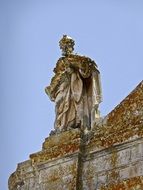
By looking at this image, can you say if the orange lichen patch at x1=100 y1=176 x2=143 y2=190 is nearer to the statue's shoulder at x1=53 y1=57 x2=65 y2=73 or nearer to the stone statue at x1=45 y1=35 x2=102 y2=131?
the stone statue at x1=45 y1=35 x2=102 y2=131

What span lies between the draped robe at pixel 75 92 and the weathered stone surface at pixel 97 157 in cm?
31

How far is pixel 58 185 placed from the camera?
9.41 metres

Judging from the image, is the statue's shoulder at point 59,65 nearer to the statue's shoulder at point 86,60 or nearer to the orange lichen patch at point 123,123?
the statue's shoulder at point 86,60

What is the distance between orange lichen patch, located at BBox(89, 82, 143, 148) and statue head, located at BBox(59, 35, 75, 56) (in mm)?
1724

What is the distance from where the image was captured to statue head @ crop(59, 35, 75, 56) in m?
10.8

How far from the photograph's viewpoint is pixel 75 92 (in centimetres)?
1030

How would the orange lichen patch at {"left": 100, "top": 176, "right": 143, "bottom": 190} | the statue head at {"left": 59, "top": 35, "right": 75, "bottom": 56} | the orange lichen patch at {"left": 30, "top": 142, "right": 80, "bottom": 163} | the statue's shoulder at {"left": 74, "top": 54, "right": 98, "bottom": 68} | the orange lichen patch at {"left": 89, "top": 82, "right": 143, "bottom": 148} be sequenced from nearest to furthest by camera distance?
the orange lichen patch at {"left": 100, "top": 176, "right": 143, "bottom": 190}
the orange lichen patch at {"left": 89, "top": 82, "right": 143, "bottom": 148}
the orange lichen patch at {"left": 30, "top": 142, "right": 80, "bottom": 163}
the statue's shoulder at {"left": 74, "top": 54, "right": 98, "bottom": 68}
the statue head at {"left": 59, "top": 35, "right": 75, "bottom": 56}

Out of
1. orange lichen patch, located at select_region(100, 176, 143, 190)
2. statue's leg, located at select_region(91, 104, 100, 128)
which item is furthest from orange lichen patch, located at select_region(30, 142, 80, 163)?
orange lichen patch, located at select_region(100, 176, 143, 190)

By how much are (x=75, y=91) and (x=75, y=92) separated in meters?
0.02

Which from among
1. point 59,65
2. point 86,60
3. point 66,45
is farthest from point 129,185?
point 66,45

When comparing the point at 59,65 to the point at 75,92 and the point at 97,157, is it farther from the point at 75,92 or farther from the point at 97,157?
the point at 97,157

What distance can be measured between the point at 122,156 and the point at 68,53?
2.57m

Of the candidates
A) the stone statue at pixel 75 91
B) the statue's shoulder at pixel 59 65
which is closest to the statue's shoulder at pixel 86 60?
the stone statue at pixel 75 91

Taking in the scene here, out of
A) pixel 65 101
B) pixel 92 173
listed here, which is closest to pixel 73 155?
pixel 92 173
